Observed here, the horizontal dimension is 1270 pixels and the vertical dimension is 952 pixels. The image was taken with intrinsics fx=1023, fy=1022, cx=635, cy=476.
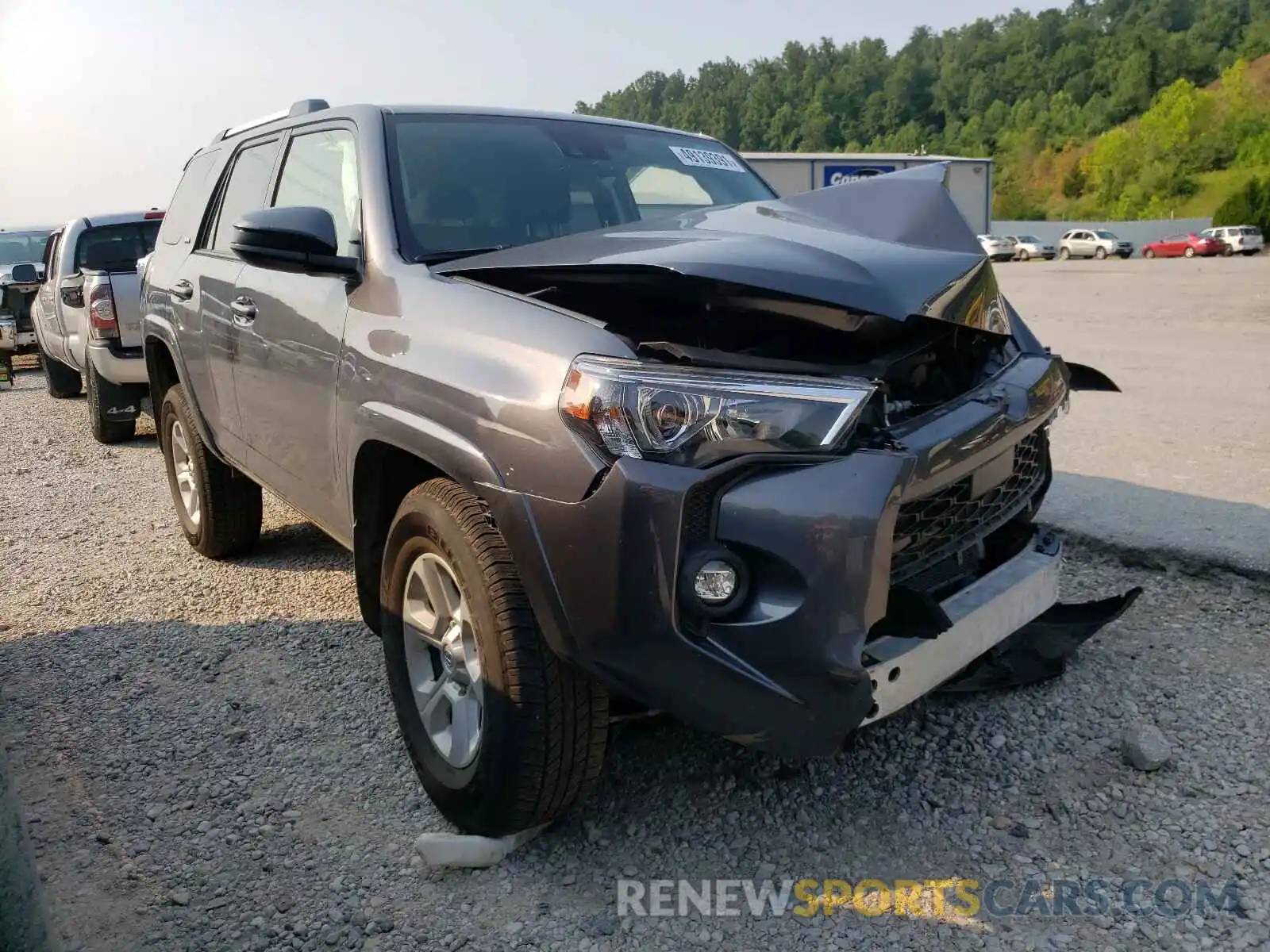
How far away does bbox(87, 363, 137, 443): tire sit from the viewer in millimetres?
8492

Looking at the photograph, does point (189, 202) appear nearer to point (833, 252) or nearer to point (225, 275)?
point (225, 275)

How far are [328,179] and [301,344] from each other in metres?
0.65

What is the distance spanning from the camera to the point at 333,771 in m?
3.14

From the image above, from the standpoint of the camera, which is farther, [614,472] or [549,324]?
[549,324]

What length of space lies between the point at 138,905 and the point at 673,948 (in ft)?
4.44

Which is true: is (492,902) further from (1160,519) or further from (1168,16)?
(1168,16)

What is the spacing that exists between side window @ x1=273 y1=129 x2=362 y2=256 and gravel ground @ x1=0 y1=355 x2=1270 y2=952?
5.32 ft

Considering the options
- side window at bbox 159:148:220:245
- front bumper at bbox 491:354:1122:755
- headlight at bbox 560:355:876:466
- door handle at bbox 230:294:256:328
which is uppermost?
side window at bbox 159:148:220:245

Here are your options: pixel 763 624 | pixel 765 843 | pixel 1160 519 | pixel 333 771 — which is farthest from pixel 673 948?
pixel 1160 519

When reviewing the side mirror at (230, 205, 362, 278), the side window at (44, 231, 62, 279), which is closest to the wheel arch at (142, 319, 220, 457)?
the side mirror at (230, 205, 362, 278)

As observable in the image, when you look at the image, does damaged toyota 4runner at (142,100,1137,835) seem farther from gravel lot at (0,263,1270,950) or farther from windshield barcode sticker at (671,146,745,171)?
windshield barcode sticker at (671,146,745,171)

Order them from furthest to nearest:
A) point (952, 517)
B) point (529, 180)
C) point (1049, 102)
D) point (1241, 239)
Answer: point (1049, 102) → point (1241, 239) → point (529, 180) → point (952, 517)

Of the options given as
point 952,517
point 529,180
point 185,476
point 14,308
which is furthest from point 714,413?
point 14,308

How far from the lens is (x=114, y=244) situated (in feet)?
31.9
